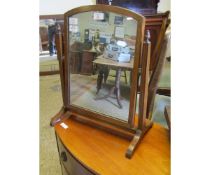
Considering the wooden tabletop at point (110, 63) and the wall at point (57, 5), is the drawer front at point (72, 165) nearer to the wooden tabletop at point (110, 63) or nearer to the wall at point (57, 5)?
the wooden tabletop at point (110, 63)

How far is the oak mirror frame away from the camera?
853 millimetres

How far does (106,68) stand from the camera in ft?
3.33

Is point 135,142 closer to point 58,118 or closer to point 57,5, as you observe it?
point 58,118

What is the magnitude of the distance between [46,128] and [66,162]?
123 cm

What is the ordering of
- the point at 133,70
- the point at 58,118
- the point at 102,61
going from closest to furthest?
1. the point at 133,70
2. the point at 102,61
3. the point at 58,118

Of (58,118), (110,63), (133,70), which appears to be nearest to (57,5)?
(58,118)

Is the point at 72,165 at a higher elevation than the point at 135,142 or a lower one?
lower

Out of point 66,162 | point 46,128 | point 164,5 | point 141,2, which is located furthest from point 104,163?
point 164,5

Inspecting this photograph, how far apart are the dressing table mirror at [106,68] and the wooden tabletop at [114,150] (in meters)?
0.04

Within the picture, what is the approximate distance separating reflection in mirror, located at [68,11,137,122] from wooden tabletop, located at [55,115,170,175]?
4.1 inches

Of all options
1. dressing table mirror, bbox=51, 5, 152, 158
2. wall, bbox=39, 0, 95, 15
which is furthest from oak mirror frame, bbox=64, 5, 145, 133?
wall, bbox=39, 0, 95, 15

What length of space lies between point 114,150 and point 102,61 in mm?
366

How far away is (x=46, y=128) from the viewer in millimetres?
2252
